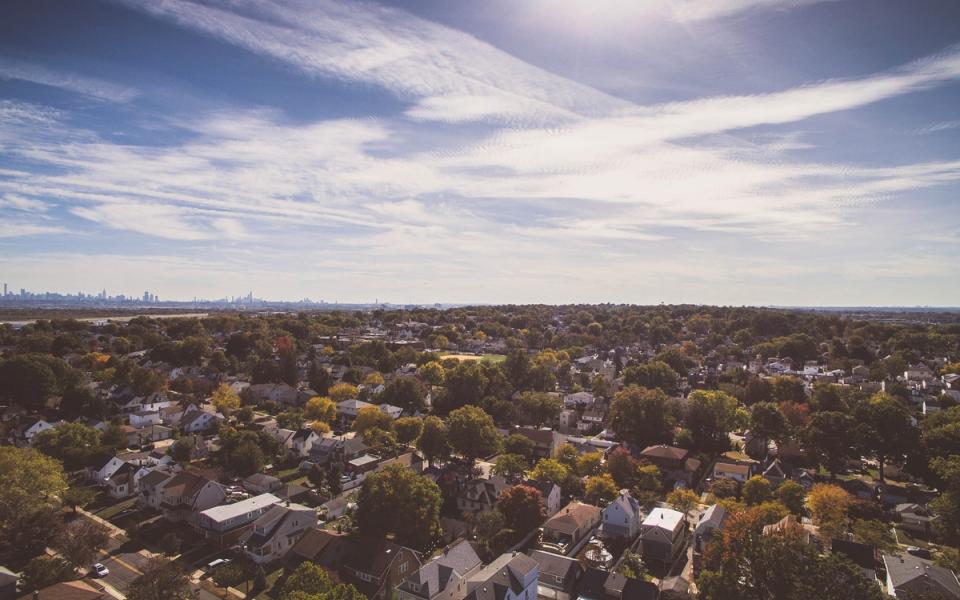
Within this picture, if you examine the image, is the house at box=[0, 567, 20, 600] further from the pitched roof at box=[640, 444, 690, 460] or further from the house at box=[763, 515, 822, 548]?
the pitched roof at box=[640, 444, 690, 460]

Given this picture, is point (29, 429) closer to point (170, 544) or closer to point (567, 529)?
point (170, 544)

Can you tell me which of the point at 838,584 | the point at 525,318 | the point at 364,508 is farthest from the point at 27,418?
the point at 525,318

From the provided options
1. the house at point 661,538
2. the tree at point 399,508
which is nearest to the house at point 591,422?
the house at point 661,538

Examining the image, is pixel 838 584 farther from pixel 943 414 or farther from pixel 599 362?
pixel 599 362

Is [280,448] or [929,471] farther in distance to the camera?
[280,448]

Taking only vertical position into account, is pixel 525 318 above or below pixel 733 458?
above

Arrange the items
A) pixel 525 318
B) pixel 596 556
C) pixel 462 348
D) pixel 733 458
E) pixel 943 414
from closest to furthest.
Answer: pixel 596 556, pixel 943 414, pixel 733 458, pixel 462 348, pixel 525 318

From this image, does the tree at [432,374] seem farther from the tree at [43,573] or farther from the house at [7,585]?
the house at [7,585]
